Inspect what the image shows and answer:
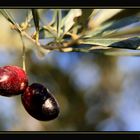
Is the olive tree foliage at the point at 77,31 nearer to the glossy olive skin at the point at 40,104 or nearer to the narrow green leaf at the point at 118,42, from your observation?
the narrow green leaf at the point at 118,42

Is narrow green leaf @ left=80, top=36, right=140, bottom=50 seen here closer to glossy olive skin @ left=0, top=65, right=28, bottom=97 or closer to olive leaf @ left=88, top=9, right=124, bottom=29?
olive leaf @ left=88, top=9, right=124, bottom=29

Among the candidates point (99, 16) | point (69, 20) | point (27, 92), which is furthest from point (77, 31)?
point (27, 92)

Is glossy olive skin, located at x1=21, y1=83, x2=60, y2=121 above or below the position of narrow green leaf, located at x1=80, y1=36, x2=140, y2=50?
below

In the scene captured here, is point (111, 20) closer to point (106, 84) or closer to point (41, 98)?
point (41, 98)

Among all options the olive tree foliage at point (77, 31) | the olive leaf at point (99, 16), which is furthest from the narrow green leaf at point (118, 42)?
the olive leaf at point (99, 16)

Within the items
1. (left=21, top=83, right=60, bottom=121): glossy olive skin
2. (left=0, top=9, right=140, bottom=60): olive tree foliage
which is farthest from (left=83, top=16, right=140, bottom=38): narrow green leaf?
(left=21, top=83, right=60, bottom=121): glossy olive skin

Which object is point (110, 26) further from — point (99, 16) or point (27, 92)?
point (27, 92)
